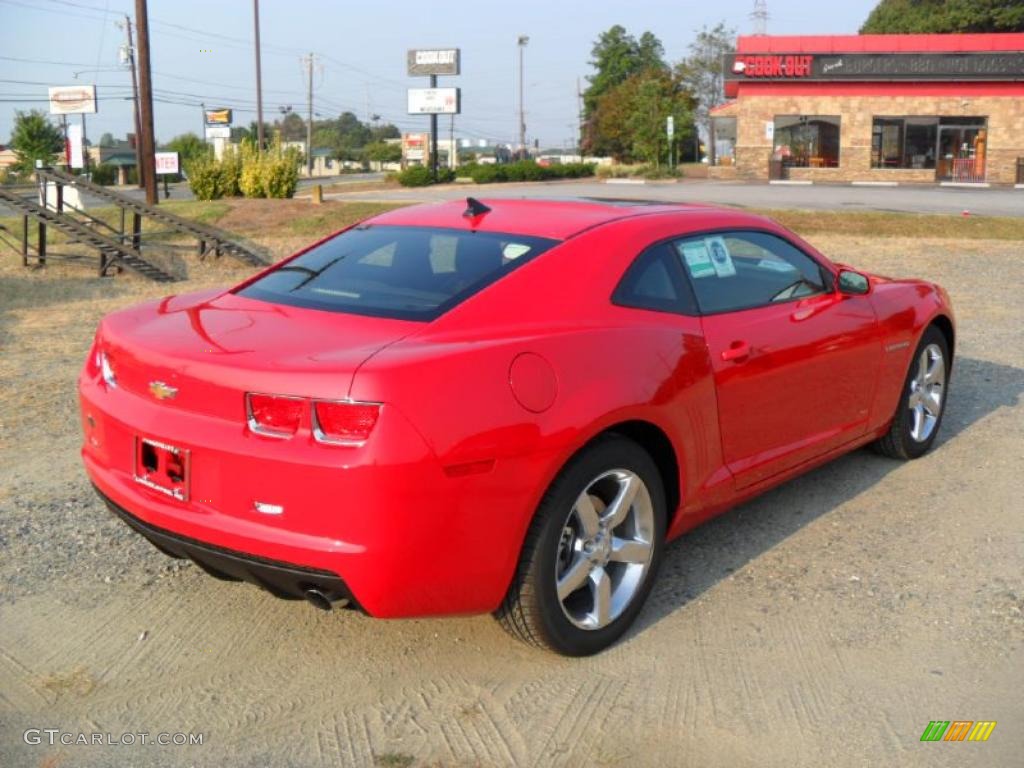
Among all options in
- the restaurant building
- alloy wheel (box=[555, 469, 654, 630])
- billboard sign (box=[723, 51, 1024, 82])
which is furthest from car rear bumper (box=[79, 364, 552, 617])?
billboard sign (box=[723, 51, 1024, 82])

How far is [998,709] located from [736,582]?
3.91ft

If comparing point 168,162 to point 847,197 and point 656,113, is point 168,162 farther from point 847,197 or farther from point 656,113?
point 847,197

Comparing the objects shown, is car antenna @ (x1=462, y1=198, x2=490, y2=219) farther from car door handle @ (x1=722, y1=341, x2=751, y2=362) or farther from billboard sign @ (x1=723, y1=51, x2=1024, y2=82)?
billboard sign @ (x1=723, y1=51, x2=1024, y2=82)

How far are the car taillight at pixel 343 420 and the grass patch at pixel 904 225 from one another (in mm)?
17265

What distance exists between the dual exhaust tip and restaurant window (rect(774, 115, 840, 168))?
1734 inches

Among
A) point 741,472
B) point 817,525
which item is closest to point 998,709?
point 741,472

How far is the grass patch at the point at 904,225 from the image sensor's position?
19.9 meters

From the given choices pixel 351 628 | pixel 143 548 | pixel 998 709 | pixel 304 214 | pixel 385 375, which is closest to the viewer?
pixel 385 375

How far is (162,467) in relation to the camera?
138 inches

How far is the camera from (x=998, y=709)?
349cm

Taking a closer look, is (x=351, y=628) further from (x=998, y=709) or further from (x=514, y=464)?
(x=998, y=709)

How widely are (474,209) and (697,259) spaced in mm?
938

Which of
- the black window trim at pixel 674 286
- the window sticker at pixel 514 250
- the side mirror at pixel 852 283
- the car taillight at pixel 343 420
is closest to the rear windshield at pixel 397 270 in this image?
the window sticker at pixel 514 250

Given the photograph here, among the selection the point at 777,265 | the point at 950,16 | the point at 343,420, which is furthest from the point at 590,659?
the point at 950,16
